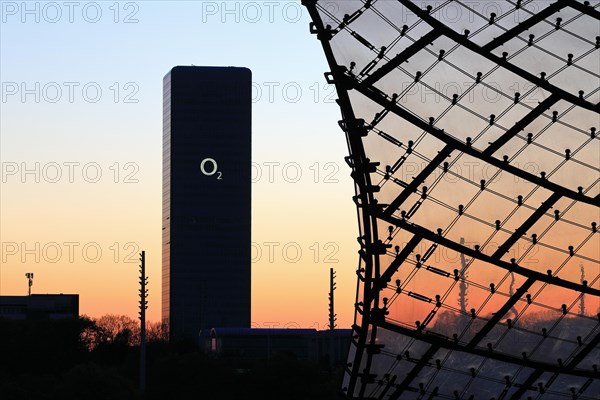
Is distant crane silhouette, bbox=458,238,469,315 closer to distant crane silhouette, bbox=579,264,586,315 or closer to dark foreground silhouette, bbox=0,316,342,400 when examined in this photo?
distant crane silhouette, bbox=579,264,586,315

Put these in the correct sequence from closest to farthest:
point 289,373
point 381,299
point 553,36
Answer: point 553,36 → point 381,299 → point 289,373

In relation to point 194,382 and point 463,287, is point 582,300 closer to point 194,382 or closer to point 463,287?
point 463,287

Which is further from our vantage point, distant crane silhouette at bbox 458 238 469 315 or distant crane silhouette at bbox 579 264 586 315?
distant crane silhouette at bbox 579 264 586 315

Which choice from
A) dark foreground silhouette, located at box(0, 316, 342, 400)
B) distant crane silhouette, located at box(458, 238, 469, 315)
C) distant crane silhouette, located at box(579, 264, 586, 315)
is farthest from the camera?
dark foreground silhouette, located at box(0, 316, 342, 400)

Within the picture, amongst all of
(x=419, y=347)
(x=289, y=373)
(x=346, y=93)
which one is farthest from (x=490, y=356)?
(x=289, y=373)

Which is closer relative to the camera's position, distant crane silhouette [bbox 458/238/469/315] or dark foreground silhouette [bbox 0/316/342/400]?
distant crane silhouette [bbox 458/238/469/315]

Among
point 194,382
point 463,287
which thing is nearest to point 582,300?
point 463,287

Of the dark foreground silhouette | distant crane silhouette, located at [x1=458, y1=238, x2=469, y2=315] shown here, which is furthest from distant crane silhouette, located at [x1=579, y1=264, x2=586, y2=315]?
the dark foreground silhouette

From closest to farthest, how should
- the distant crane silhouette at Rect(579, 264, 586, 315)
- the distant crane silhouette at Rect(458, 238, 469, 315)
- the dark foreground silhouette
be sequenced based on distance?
the distant crane silhouette at Rect(458, 238, 469, 315), the distant crane silhouette at Rect(579, 264, 586, 315), the dark foreground silhouette

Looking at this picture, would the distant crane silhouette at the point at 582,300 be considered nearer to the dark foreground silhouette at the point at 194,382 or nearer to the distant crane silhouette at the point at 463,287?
the distant crane silhouette at the point at 463,287

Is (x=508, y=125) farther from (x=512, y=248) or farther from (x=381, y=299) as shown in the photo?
(x=381, y=299)

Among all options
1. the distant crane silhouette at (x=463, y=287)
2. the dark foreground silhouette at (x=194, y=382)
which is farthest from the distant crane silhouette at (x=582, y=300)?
the dark foreground silhouette at (x=194, y=382)
